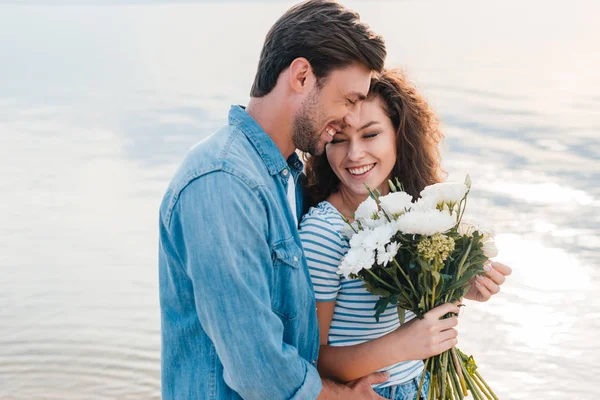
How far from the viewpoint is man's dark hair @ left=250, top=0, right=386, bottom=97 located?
261cm

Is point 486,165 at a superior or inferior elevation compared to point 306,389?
inferior

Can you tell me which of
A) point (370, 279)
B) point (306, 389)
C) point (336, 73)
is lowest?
point (306, 389)

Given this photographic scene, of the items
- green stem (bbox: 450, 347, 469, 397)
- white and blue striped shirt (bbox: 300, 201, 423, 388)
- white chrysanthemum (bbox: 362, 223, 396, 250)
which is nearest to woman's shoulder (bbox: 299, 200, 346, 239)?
white and blue striped shirt (bbox: 300, 201, 423, 388)

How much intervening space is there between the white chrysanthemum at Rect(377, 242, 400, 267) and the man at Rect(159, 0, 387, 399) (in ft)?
0.78

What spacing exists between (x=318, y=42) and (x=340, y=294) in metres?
0.89

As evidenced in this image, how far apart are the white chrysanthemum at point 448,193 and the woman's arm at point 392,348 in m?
0.34

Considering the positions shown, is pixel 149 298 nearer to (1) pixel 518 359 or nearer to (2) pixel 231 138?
(1) pixel 518 359

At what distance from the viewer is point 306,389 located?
8.18ft

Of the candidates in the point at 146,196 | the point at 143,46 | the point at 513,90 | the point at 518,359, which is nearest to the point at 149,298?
the point at 146,196

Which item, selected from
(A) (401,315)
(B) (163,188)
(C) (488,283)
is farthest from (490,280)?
(B) (163,188)

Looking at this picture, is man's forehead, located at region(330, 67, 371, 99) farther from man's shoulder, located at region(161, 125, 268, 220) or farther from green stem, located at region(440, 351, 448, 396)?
green stem, located at region(440, 351, 448, 396)

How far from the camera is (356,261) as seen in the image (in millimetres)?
2627

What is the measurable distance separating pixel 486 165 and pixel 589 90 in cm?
589

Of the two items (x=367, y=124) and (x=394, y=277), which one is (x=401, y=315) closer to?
(x=394, y=277)
